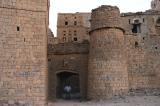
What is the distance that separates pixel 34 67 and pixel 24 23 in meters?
1.98

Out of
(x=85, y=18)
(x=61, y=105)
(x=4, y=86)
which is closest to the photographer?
(x=4, y=86)

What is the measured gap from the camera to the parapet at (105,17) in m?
21.3

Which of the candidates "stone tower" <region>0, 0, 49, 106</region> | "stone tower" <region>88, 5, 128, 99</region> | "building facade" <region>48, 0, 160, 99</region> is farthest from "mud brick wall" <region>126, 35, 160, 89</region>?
"stone tower" <region>0, 0, 49, 106</region>

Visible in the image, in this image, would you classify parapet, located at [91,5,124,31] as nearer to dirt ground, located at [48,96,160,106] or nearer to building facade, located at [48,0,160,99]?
building facade, located at [48,0,160,99]

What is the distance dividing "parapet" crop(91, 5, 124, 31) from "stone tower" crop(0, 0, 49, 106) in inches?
235

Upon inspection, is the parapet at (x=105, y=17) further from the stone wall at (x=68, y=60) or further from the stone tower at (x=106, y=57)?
the stone wall at (x=68, y=60)

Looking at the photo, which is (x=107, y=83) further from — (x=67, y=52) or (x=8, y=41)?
(x=8, y=41)

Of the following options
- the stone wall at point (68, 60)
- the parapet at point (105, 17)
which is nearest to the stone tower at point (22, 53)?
the parapet at point (105, 17)

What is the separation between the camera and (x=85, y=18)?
4694 centimetres

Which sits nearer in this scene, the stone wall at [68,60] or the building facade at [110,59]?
the building facade at [110,59]

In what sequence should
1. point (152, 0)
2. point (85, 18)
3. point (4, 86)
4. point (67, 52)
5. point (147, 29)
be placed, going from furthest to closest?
point (152, 0) → point (85, 18) → point (147, 29) → point (67, 52) → point (4, 86)

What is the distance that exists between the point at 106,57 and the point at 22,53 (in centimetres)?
649

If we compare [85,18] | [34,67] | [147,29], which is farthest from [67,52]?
[85,18]

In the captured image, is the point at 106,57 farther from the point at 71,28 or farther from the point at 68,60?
the point at 71,28
